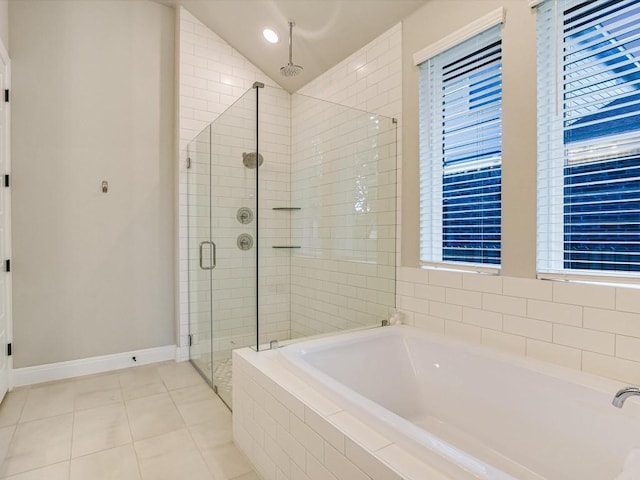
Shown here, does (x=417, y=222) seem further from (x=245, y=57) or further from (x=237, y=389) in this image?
(x=245, y=57)

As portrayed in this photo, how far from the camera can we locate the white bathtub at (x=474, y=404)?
132 centimetres

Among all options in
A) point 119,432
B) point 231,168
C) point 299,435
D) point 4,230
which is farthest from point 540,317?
point 4,230

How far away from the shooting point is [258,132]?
2430mm

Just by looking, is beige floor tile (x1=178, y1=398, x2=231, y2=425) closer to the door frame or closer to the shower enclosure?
the shower enclosure

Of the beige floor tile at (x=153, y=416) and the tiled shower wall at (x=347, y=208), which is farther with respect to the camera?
the tiled shower wall at (x=347, y=208)

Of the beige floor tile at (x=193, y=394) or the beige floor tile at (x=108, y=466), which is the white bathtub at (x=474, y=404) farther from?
the beige floor tile at (x=193, y=394)

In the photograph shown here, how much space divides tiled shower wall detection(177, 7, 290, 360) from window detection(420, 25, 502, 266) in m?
1.02

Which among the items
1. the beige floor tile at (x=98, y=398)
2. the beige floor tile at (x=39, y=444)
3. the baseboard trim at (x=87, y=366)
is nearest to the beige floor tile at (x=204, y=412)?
the beige floor tile at (x=98, y=398)

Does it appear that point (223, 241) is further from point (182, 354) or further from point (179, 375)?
point (182, 354)

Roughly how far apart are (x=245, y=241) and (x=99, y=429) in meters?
1.42

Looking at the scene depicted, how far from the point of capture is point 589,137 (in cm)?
171

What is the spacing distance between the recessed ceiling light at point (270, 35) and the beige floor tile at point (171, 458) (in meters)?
3.10

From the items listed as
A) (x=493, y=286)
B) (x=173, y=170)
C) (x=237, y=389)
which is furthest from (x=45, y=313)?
→ (x=493, y=286)

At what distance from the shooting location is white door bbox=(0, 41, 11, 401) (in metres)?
2.61
